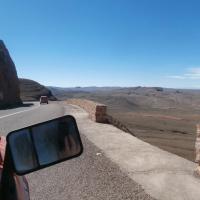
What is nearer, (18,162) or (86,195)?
(18,162)

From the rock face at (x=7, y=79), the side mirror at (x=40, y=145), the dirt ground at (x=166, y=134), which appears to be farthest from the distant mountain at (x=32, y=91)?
the side mirror at (x=40, y=145)

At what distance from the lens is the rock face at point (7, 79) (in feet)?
230

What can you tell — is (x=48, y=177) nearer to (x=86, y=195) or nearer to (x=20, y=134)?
(x=86, y=195)

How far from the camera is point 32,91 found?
114938mm

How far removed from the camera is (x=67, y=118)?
2221 millimetres

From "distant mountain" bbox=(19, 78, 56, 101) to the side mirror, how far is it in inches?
3903

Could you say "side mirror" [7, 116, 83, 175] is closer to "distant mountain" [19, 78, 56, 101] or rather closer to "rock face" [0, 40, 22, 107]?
"rock face" [0, 40, 22, 107]

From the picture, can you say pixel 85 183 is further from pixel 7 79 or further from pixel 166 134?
pixel 7 79

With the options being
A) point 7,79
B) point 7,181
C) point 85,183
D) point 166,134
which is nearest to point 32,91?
point 7,79

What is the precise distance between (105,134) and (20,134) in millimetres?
15120

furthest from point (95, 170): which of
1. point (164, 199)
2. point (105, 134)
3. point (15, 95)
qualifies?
point (15, 95)

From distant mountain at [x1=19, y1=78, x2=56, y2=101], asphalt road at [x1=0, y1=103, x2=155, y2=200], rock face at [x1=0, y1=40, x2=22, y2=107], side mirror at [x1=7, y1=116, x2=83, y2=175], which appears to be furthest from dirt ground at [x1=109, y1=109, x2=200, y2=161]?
distant mountain at [x1=19, y1=78, x2=56, y2=101]

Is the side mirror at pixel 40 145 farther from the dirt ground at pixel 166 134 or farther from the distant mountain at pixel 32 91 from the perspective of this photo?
the distant mountain at pixel 32 91

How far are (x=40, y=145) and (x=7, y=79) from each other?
74.8 metres
